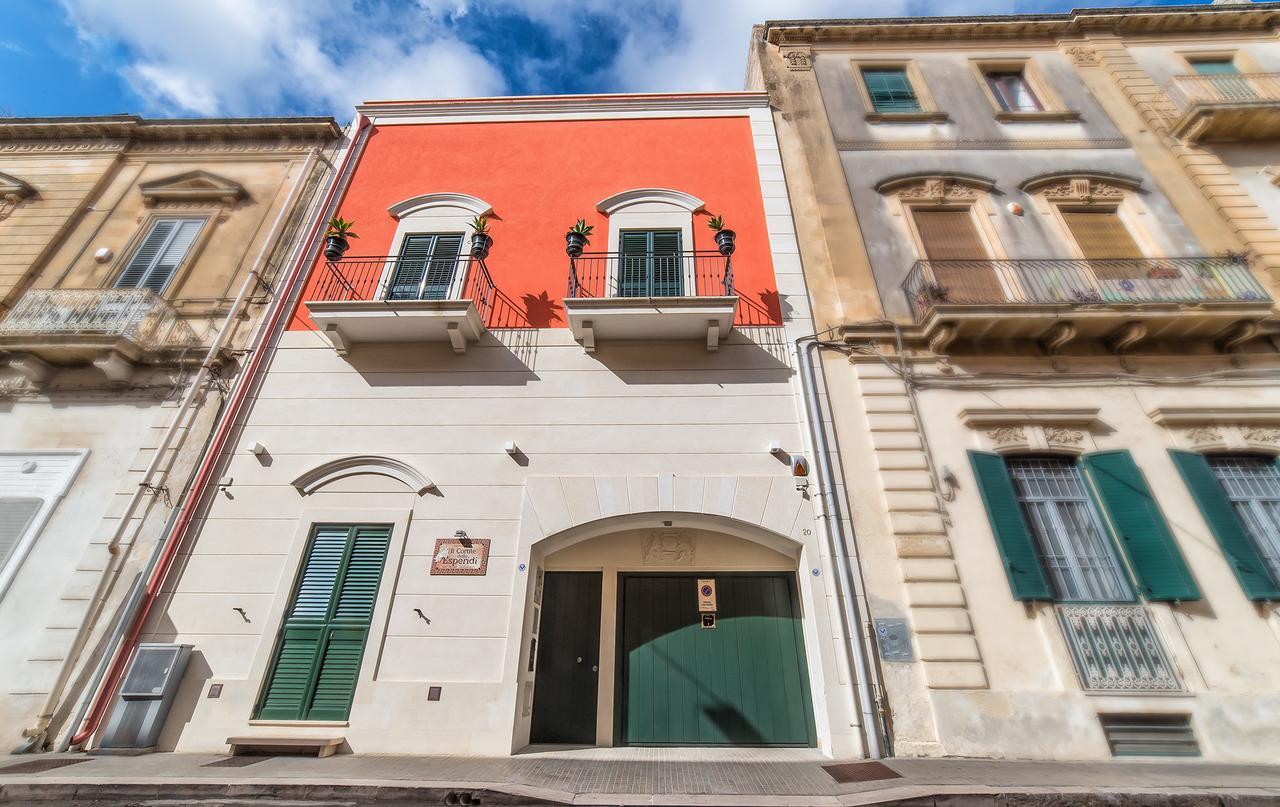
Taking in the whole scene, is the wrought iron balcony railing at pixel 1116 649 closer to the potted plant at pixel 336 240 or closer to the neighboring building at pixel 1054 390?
the neighboring building at pixel 1054 390

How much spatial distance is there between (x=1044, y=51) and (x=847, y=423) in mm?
10602

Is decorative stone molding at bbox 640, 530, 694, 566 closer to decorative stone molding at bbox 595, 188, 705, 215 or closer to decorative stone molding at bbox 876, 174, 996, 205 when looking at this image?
decorative stone molding at bbox 595, 188, 705, 215

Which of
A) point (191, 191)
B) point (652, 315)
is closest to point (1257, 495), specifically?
point (652, 315)

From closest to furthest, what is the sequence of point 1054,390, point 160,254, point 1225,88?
point 1054,390, point 160,254, point 1225,88

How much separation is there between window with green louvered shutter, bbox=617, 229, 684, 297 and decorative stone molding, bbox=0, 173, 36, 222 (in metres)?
11.0

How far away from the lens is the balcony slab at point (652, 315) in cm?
720

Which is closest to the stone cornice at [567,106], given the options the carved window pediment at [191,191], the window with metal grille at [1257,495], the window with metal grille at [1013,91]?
the carved window pediment at [191,191]

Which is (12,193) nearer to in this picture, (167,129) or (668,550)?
(167,129)

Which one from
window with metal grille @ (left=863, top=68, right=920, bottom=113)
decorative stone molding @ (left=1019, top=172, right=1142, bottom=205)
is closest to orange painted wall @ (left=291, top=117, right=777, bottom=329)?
window with metal grille @ (left=863, top=68, right=920, bottom=113)

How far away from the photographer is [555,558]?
23.5 ft

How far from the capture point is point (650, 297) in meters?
7.24

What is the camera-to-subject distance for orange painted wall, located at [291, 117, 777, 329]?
8.39m

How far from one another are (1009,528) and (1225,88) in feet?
34.4

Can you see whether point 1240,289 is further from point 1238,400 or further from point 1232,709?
point 1232,709
